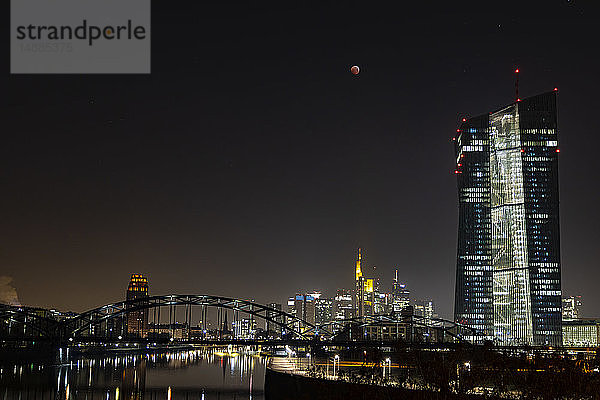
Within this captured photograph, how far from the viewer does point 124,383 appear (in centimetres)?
10438

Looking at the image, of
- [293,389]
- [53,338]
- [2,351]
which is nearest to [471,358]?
[293,389]

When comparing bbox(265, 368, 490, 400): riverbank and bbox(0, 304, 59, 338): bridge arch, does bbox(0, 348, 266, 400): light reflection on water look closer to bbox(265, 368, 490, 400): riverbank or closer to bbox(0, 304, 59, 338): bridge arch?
bbox(265, 368, 490, 400): riverbank

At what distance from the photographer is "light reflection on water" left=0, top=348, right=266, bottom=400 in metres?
89.0

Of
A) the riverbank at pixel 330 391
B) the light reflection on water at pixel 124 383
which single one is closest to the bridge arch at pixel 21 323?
the light reflection on water at pixel 124 383

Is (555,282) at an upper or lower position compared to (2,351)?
upper

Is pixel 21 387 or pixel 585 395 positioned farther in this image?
pixel 21 387

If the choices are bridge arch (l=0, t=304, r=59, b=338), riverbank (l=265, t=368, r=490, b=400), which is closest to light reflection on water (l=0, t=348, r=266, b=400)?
riverbank (l=265, t=368, r=490, b=400)

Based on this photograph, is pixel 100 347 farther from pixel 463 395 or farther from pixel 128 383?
pixel 463 395

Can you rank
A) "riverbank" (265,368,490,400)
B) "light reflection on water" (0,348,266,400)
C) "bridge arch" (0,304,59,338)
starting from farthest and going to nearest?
"bridge arch" (0,304,59,338) → "light reflection on water" (0,348,266,400) → "riverbank" (265,368,490,400)

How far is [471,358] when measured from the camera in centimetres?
8800

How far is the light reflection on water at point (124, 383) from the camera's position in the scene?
89.0m

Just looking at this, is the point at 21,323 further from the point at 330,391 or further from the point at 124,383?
the point at 330,391

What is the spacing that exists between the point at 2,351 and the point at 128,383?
47.7m

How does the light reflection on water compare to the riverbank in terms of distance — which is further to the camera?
the light reflection on water
